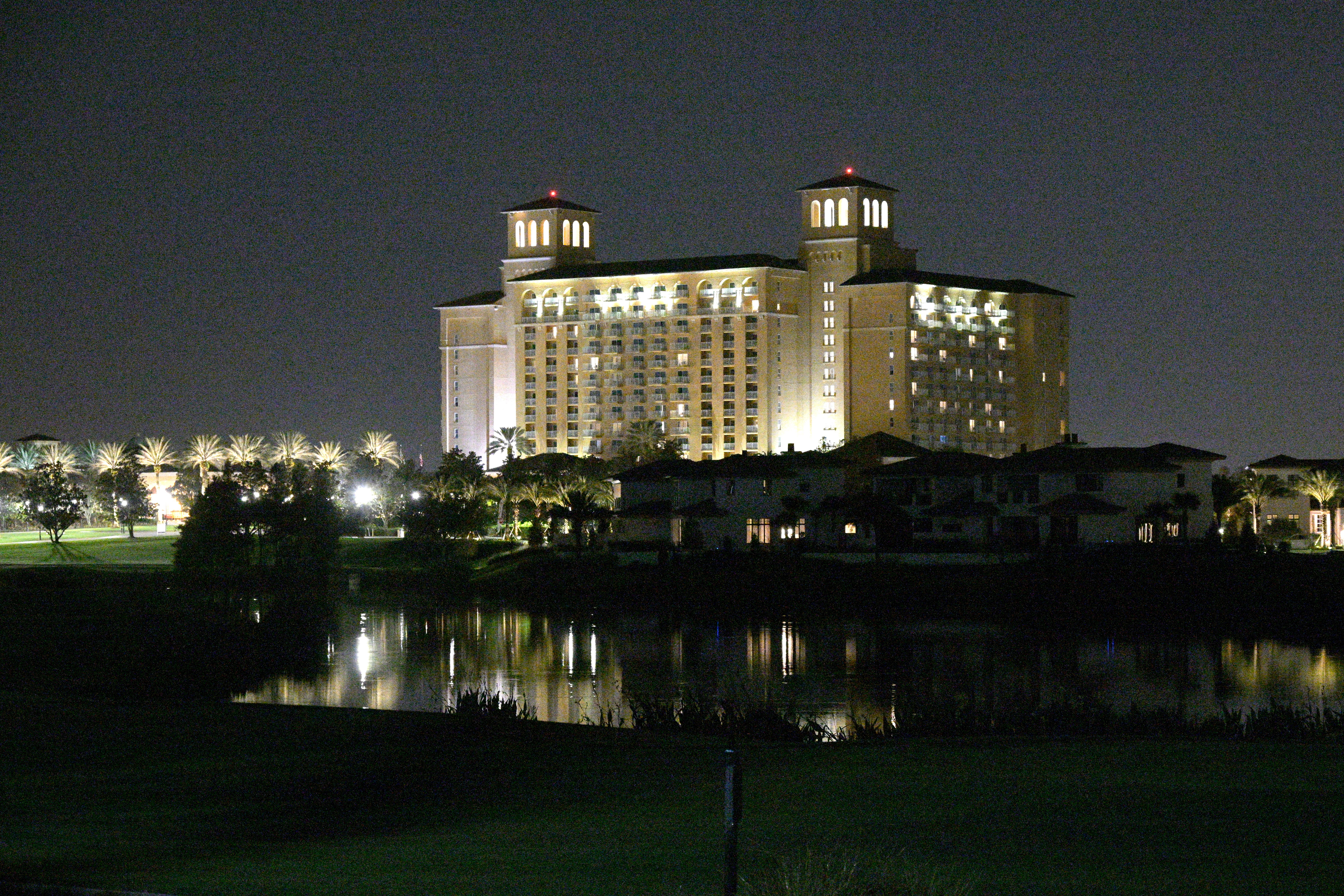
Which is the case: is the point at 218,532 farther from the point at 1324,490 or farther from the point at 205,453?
the point at 205,453

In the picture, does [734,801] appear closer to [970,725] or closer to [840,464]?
[970,725]

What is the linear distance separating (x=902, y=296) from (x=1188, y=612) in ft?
305

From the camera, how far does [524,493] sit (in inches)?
4503

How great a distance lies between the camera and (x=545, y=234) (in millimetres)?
168000

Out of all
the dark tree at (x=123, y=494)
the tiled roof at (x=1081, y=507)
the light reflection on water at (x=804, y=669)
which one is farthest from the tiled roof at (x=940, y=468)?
the dark tree at (x=123, y=494)

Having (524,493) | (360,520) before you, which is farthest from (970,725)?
(360,520)

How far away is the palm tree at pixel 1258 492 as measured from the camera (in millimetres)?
90812

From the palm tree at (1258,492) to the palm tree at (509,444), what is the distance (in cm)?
7857

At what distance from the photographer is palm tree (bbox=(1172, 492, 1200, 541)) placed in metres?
77.6

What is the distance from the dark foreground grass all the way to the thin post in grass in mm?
1712

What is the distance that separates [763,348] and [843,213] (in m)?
14.0

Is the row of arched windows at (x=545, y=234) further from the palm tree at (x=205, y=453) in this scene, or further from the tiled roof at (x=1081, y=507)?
the tiled roof at (x=1081, y=507)

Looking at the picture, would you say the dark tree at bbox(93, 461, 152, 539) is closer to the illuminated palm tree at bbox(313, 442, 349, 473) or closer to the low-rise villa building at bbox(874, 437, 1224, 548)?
the illuminated palm tree at bbox(313, 442, 349, 473)

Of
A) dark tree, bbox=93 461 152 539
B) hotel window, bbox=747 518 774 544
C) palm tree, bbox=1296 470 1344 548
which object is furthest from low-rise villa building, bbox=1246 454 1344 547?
dark tree, bbox=93 461 152 539
